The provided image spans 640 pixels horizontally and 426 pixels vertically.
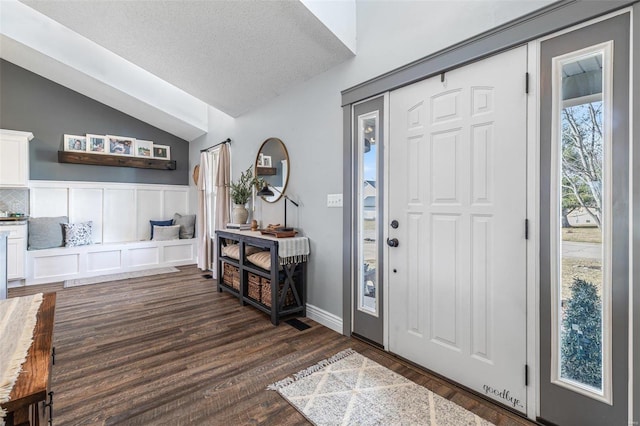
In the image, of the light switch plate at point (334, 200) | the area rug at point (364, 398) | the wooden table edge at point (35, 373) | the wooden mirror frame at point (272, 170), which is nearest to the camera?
the wooden table edge at point (35, 373)

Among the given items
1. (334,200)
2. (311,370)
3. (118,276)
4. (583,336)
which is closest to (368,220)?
(334,200)

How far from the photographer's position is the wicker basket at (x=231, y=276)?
3577mm

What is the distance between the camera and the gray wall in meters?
4.50

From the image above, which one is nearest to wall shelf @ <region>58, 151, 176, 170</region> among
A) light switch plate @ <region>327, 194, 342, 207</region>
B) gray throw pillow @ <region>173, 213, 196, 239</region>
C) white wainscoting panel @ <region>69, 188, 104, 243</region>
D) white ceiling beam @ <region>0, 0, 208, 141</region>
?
white wainscoting panel @ <region>69, 188, 104, 243</region>

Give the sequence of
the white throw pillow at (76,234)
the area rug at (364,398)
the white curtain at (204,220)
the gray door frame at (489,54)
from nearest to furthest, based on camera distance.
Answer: the gray door frame at (489,54)
the area rug at (364,398)
the white throw pillow at (76,234)
the white curtain at (204,220)

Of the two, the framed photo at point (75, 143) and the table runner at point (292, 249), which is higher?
the framed photo at point (75, 143)

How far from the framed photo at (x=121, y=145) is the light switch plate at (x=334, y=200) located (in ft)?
15.0

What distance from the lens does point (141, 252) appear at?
5094 millimetres

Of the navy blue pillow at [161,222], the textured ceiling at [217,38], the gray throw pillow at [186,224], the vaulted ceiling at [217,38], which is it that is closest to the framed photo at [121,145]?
the navy blue pillow at [161,222]

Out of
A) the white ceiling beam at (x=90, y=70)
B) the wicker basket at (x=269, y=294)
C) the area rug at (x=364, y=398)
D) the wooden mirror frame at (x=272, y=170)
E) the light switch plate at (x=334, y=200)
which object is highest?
the white ceiling beam at (x=90, y=70)

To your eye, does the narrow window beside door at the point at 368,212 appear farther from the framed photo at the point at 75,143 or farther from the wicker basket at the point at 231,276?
the framed photo at the point at 75,143

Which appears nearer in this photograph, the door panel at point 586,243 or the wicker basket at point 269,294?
the door panel at point 586,243

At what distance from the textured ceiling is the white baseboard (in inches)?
91.8

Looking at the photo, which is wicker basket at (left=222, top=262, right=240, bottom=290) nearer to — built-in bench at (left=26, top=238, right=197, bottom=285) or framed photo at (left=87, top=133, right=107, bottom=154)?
built-in bench at (left=26, top=238, right=197, bottom=285)
